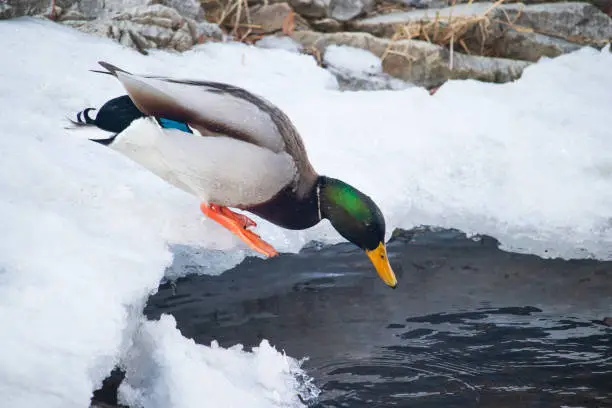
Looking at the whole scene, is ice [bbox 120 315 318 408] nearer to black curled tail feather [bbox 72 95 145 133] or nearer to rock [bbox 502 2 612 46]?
black curled tail feather [bbox 72 95 145 133]

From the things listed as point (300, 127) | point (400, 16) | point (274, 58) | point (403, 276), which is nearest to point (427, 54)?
point (400, 16)

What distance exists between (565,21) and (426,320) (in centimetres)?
329

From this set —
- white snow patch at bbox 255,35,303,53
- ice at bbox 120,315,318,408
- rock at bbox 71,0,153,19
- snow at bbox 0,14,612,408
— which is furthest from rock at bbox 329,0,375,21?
ice at bbox 120,315,318,408

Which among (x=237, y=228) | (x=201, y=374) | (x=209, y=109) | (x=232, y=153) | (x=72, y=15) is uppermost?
(x=209, y=109)

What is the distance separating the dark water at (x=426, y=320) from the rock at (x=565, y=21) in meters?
2.48

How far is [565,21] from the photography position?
17.2 ft

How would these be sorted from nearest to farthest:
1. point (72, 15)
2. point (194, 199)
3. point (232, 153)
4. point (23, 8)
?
point (232, 153) < point (194, 199) < point (23, 8) < point (72, 15)

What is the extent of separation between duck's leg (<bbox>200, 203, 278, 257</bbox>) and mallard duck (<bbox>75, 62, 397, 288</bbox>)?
0.36 feet

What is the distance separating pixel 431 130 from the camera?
3.81m

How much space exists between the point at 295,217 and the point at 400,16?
9.91 feet

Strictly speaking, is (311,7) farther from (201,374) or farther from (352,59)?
(201,374)

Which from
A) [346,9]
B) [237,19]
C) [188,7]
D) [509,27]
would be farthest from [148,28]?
[509,27]

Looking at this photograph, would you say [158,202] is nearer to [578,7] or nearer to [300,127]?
[300,127]

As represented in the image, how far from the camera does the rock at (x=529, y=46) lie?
5066 mm
